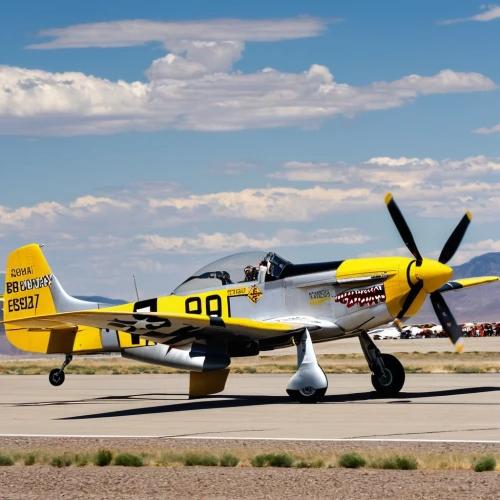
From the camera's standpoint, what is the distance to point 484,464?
38.3 feet

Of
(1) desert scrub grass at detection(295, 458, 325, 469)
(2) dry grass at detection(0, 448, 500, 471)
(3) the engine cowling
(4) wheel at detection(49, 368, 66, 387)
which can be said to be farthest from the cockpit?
(1) desert scrub grass at detection(295, 458, 325, 469)

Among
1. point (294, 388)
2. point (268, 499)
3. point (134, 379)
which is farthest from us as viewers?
point (134, 379)

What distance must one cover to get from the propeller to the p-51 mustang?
0.07ft

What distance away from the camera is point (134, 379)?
1363 inches

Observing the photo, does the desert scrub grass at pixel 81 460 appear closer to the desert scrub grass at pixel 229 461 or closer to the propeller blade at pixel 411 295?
the desert scrub grass at pixel 229 461

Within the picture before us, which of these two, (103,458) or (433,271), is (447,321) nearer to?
(433,271)

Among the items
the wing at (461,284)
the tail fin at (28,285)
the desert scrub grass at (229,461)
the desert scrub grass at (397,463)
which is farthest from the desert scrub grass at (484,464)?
the tail fin at (28,285)

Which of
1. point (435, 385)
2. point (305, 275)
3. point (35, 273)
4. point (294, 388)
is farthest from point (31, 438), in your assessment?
point (435, 385)

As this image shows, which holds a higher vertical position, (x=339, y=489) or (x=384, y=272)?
(x=384, y=272)

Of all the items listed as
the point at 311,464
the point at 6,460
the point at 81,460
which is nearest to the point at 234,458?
the point at 311,464

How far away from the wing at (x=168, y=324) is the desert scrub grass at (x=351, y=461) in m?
8.85

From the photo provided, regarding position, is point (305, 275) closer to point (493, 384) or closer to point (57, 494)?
point (493, 384)

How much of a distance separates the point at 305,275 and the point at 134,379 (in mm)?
13253

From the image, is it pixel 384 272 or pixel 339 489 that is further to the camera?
pixel 384 272
